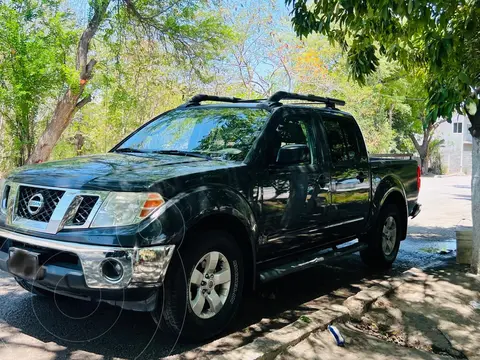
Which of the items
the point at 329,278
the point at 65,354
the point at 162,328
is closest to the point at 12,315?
the point at 65,354

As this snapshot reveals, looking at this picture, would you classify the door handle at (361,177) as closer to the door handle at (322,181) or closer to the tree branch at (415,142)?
the door handle at (322,181)

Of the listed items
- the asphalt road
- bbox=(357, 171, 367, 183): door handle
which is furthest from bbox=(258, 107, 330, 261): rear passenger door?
bbox=(357, 171, 367, 183): door handle

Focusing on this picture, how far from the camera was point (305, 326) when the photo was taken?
12.8 feet

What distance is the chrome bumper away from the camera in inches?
129

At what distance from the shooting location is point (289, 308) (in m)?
4.88

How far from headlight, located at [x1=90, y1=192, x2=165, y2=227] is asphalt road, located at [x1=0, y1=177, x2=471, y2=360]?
3.37ft

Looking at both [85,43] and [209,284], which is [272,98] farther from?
[85,43]

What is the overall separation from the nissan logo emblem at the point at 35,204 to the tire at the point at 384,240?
13.8ft

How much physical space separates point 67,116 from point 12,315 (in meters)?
11.4

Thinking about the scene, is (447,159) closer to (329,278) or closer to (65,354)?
(329,278)

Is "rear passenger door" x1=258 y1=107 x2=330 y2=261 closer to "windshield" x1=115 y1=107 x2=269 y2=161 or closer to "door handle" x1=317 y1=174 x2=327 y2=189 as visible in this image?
"door handle" x1=317 y1=174 x2=327 y2=189

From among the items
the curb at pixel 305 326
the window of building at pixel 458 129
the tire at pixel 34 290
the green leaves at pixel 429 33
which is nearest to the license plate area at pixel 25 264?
the tire at pixel 34 290

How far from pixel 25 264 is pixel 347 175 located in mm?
3547

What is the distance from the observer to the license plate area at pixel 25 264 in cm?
345
